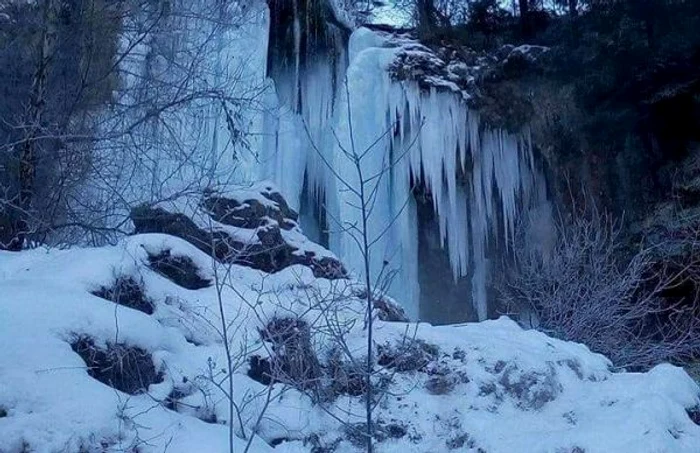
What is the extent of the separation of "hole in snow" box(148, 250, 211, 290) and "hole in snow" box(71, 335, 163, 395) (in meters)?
1.23

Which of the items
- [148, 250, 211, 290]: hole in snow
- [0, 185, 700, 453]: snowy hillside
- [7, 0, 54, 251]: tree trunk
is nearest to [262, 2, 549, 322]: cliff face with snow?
[7, 0, 54, 251]: tree trunk

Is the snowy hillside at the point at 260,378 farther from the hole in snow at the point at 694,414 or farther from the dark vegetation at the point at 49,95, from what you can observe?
the dark vegetation at the point at 49,95

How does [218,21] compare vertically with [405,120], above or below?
above

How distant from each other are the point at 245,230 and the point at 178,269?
3.86ft

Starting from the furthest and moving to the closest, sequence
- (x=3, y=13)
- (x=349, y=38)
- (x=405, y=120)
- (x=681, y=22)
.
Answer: (x=349, y=38)
(x=405, y=120)
(x=681, y=22)
(x=3, y=13)

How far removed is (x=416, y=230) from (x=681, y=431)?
8.70 meters

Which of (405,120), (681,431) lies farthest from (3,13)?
(681,431)

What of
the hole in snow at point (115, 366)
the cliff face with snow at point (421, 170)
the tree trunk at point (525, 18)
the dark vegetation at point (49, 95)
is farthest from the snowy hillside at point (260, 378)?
the tree trunk at point (525, 18)

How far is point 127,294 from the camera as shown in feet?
18.9

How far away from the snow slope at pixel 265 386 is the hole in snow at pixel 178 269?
0.35ft

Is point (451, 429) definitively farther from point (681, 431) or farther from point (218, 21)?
point (218, 21)

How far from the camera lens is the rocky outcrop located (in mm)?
7238

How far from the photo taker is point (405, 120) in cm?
1359

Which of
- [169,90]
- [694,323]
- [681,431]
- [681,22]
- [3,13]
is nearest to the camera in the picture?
[681,431]
